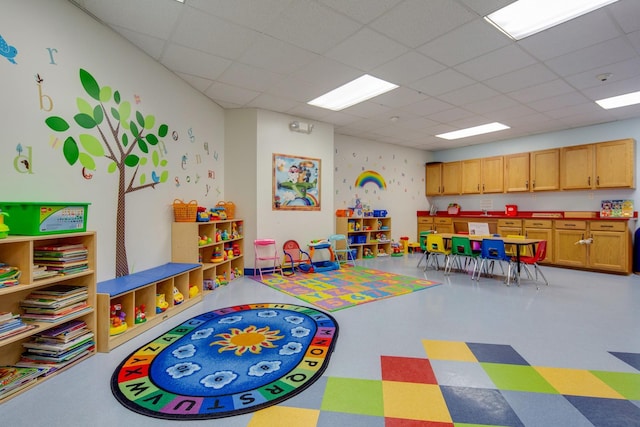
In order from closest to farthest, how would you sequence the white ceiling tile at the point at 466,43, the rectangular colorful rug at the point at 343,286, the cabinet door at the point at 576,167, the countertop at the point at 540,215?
the white ceiling tile at the point at 466,43, the rectangular colorful rug at the point at 343,286, the countertop at the point at 540,215, the cabinet door at the point at 576,167

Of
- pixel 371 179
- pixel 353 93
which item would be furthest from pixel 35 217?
pixel 371 179

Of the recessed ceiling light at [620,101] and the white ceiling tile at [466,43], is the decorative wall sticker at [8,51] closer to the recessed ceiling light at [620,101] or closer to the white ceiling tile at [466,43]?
the white ceiling tile at [466,43]

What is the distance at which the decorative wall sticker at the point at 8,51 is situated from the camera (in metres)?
2.22

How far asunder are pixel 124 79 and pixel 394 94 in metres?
3.72

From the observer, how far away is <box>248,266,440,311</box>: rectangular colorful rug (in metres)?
4.04

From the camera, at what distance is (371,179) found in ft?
26.5

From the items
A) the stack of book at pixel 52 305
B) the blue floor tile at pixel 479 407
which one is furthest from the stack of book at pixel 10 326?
the blue floor tile at pixel 479 407

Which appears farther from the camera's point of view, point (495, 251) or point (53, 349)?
point (495, 251)

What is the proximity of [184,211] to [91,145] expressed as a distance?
1.46m

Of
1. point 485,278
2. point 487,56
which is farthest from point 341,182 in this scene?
point 487,56

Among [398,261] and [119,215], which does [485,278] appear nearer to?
[398,261]

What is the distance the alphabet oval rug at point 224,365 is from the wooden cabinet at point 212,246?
1235 mm

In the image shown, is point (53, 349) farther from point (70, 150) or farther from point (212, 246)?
point (212, 246)

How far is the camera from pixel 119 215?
3297 millimetres
